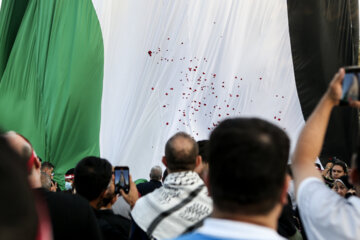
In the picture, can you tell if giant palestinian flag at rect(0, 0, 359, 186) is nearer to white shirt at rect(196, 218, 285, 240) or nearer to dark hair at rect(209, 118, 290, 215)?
dark hair at rect(209, 118, 290, 215)

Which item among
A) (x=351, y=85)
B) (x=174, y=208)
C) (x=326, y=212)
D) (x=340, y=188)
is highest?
(x=351, y=85)

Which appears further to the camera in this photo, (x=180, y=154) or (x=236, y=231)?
(x=180, y=154)

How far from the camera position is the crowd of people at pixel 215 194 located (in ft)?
3.40

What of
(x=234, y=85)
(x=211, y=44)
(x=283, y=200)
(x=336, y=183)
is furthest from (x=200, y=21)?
(x=283, y=200)

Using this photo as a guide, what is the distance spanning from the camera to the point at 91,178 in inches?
118

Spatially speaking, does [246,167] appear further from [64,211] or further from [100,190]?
[100,190]

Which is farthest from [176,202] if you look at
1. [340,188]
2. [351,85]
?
[340,188]

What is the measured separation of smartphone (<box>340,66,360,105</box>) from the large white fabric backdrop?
22.2 ft

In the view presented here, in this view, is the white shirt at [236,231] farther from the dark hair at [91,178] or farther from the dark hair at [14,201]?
the dark hair at [91,178]

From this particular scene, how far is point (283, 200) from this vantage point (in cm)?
143

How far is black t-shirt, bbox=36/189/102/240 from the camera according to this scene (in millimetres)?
2191

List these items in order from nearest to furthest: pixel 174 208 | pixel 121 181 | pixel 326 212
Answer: pixel 326 212 → pixel 174 208 → pixel 121 181

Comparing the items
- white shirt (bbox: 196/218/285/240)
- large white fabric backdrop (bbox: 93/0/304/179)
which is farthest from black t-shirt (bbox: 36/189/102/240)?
large white fabric backdrop (bbox: 93/0/304/179)

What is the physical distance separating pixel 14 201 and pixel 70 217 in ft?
4.24
